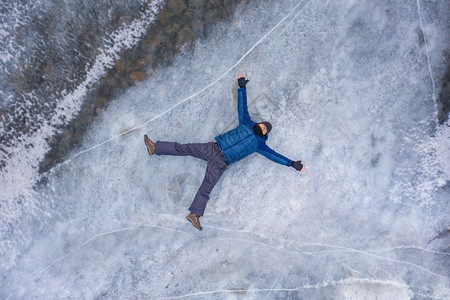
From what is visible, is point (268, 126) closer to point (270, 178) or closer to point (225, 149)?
point (225, 149)

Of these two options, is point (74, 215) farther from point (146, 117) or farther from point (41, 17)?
point (41, 17)

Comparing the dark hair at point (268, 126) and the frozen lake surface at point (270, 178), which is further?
the frozen lake surface at point (270, 178)

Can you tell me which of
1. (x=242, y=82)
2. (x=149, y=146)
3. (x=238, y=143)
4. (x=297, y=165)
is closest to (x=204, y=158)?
(x=238, y=143)

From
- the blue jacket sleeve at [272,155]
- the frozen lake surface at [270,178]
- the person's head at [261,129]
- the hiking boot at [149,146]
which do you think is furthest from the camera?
the frozen lake surface at [270,178]

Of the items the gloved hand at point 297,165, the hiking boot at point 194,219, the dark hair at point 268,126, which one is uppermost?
the dark hair at point 268,126

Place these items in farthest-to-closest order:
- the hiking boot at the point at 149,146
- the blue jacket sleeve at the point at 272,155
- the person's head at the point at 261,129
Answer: the hiking boot at the point at 149,146, the blue jacket sleeve at the point at 272,155, the person's head at the point at 261,129

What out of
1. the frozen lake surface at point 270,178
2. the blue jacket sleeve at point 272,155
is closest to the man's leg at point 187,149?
the frozen lake surface at point 270,178

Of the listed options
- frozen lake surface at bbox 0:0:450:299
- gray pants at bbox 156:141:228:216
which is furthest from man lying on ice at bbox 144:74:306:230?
frozen lake surface at bbox 0:0:450:299

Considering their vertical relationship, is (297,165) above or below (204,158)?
below

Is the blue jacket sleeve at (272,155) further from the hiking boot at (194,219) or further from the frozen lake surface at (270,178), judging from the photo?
the hiking boot at (194,219)
